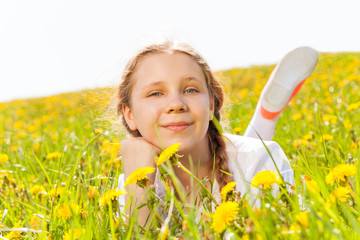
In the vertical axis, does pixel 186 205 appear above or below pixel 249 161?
above

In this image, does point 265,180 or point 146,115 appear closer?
point 265,180

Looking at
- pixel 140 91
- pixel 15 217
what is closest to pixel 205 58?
pixel 140 91

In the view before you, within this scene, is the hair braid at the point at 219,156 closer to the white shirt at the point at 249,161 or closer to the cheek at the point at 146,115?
the white shirt at the point at 249,161

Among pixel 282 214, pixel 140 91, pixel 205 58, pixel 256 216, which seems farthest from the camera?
pixel 205 58

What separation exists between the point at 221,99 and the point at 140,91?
23.1 inches

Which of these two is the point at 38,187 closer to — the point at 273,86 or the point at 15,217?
the point at 15,217

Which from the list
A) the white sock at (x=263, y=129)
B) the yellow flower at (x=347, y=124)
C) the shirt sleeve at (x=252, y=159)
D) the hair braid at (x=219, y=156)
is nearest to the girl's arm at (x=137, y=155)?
the hair braid at (x=219, y=156)

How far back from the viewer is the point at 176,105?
5.16 feet

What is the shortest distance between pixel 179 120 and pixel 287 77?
4.45 feet

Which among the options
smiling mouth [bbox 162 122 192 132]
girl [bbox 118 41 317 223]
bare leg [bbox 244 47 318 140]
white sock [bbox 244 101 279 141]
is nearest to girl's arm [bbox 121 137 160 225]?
girl [bbox 118 41 317 223]

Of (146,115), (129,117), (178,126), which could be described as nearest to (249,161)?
(178,126)

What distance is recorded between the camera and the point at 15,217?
1.70 meters

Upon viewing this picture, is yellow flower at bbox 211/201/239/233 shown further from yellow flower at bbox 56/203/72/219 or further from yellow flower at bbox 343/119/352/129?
yellow flower at bbox 343/119/352/129

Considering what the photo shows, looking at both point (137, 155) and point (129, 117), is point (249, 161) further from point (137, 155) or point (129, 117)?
point (129, 117)
